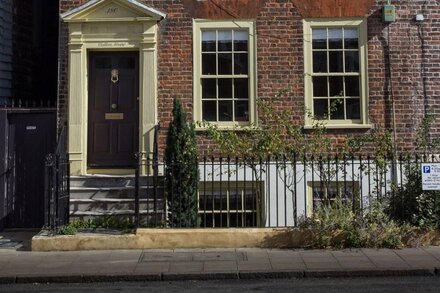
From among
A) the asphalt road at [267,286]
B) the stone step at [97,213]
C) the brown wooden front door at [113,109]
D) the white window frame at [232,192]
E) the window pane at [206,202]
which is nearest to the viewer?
the asphalt road at [267,286]

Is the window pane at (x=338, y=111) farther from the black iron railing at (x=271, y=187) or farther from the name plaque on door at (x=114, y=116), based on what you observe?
the name plaque on door at (x=114, y=116)

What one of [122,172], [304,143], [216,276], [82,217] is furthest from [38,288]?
[304,143]

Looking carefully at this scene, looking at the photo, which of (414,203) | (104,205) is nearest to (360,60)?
(414,203)

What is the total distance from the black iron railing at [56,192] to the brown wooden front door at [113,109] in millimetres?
1266

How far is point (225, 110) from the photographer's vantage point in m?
11.4

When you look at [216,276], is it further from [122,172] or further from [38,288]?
[122,172]

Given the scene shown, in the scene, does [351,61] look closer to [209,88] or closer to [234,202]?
[209,88]

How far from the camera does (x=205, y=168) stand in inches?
409

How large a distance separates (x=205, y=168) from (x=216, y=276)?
11.0 feet

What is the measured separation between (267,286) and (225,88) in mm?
5318

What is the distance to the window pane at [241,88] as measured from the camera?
11.4m

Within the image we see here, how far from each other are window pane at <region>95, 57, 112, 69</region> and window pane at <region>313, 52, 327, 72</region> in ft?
13.1

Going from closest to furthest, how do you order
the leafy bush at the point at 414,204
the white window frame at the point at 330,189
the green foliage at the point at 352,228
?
the green foliage at the point at 352,228
the leafy bush at the point at 414,204
the white window frame at the point at 330,189

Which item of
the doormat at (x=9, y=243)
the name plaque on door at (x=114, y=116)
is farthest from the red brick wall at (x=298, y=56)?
the doormat at (x=9, y=243)
